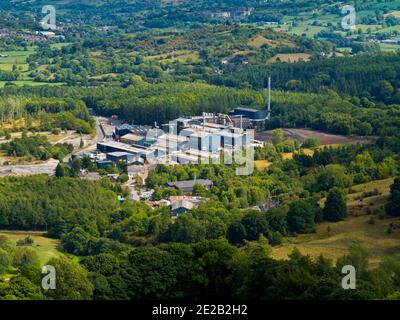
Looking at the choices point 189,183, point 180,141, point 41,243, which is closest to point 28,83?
point 180,141

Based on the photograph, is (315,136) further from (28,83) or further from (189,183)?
(28,83)

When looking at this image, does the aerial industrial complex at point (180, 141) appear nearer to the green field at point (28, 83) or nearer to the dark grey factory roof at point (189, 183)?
the dark grey factory roof at point (189, 183)

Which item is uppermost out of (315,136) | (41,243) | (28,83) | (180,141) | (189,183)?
(41,243)

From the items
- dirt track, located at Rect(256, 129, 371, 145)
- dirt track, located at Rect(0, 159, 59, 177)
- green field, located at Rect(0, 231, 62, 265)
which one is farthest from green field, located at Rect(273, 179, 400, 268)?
dirt track, located at Rect(0, 159, 59, 177)

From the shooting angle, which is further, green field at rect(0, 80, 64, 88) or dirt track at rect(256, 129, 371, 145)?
green field at rect(0, 80, 64, 88)

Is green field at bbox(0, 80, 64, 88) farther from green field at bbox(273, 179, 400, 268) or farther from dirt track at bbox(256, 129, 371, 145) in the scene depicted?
green field at bbox(273, 179, 400, 268)

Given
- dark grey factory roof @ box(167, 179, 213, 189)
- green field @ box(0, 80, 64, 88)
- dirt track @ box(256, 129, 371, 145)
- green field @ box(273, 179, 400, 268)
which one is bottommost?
green field @ box(0, 80, 64, 88)

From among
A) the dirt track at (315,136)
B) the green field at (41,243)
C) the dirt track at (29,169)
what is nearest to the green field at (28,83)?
the dirt track at (315,136)

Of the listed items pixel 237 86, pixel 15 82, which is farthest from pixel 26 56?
pixel 237 86

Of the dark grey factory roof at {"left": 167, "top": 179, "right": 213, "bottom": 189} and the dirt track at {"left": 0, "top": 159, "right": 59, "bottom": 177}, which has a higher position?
the dark grey factory roof at {"left": 167, "top": 179, "right": 213, "bottom": 189}

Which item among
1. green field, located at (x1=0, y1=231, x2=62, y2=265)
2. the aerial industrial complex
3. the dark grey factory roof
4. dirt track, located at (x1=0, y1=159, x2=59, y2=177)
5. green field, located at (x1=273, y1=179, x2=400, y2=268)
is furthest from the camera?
the aerial industrial complex

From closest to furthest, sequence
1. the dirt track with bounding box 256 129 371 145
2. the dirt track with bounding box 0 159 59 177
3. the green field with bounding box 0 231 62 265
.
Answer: the green field with bounding box 0 231 62 265
the dirt track with bounding box 0 159 59 177
the dirt track with bounding box 256 129 371 145
